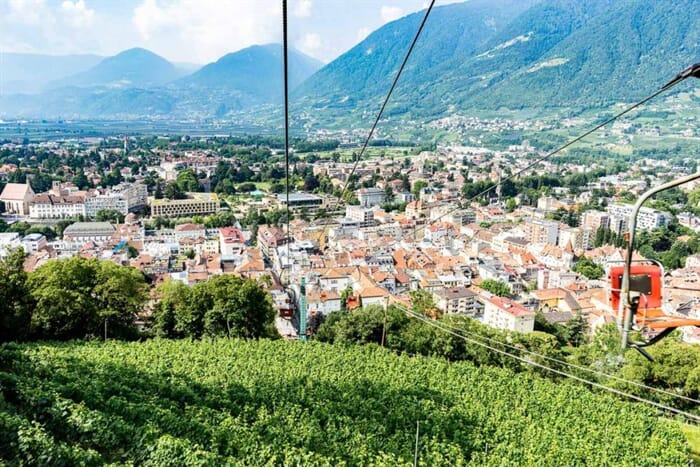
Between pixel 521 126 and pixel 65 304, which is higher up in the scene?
pixel 521 126

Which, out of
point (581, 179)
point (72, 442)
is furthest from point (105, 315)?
point (581, 179)

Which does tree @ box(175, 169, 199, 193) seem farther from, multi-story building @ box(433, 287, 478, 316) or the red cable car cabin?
the red cable car cabin

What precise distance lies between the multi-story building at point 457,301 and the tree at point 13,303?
439 inches

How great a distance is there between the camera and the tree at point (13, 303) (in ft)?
28.8

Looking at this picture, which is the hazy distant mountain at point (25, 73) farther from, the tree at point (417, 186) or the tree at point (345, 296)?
the tree at point (345, 296)

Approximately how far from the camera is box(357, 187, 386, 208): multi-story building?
120 feet

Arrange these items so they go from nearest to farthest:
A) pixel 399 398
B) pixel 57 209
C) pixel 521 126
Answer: pixel 399 398, pixel 57 209, pixel 521 126

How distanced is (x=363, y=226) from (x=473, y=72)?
7827 centimetres

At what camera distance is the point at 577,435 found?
6.23 m

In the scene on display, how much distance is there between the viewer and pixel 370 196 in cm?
3722

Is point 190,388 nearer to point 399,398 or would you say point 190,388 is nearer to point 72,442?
point 72,442

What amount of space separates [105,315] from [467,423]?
6664 millimetres

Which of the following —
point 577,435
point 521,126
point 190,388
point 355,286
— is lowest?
point 355,286

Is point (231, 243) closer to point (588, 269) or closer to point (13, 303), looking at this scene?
point (13, 303)
